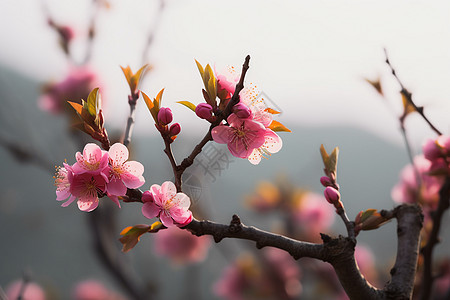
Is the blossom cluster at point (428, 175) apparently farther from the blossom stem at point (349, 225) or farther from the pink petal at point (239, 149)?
the pink petal at point (239, 149)

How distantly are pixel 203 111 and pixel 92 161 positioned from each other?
126mm

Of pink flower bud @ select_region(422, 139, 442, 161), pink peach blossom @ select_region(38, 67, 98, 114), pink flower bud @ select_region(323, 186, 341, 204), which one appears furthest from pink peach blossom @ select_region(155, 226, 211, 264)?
pink flower bud @ select_region(323, 186, 341, 204)

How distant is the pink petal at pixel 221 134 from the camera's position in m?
0.43

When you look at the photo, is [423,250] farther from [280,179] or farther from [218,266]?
[218,266]

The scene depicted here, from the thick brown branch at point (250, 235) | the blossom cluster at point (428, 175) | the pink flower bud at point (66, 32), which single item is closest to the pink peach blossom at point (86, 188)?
the thick brown branch at point (250, 235)

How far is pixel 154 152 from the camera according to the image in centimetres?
377

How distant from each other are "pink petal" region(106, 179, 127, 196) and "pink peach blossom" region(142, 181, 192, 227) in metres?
0.02

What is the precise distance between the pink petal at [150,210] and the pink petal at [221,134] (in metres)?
0.09

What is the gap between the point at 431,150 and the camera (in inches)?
26.9

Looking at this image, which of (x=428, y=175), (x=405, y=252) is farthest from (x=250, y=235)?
(x=428, y=175)

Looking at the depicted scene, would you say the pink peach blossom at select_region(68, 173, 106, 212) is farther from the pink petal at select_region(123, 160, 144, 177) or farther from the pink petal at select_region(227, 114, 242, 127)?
the pink petal at select_region(227, 114, 242, 127)

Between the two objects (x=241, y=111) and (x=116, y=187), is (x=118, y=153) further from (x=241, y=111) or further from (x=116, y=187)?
(x=241, y=111)

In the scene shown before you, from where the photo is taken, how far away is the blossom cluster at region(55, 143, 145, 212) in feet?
1.33

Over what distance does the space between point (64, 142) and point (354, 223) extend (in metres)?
1.26
